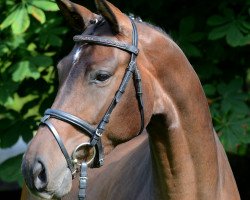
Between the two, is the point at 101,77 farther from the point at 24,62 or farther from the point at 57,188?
the point at 24,62

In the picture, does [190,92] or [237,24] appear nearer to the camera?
[190,92]

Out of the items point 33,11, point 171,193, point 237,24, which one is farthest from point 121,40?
point 237,24

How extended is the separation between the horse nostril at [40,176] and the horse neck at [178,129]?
2.04 ft

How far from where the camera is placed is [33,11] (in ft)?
14.9

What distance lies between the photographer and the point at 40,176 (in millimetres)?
2766

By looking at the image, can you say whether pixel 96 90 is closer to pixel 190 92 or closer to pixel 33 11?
pixel 190 92

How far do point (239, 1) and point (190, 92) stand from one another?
2037mm

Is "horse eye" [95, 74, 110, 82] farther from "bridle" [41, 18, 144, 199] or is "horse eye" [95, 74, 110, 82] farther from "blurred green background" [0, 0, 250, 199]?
"blurred green background" [0, 0, 250, 199]

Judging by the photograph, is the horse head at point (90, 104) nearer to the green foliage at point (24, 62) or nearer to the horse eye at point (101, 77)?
the horse eye at point (101, 77)

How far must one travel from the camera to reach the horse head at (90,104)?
277cm

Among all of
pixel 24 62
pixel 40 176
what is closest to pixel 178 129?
pixel 40 176

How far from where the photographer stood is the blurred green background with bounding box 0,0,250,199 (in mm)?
4793

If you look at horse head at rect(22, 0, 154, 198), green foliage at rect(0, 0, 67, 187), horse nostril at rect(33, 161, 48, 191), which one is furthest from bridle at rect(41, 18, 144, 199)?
green foliage at rect(0, 0, 67, 187)

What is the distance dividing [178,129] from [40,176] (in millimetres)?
731
